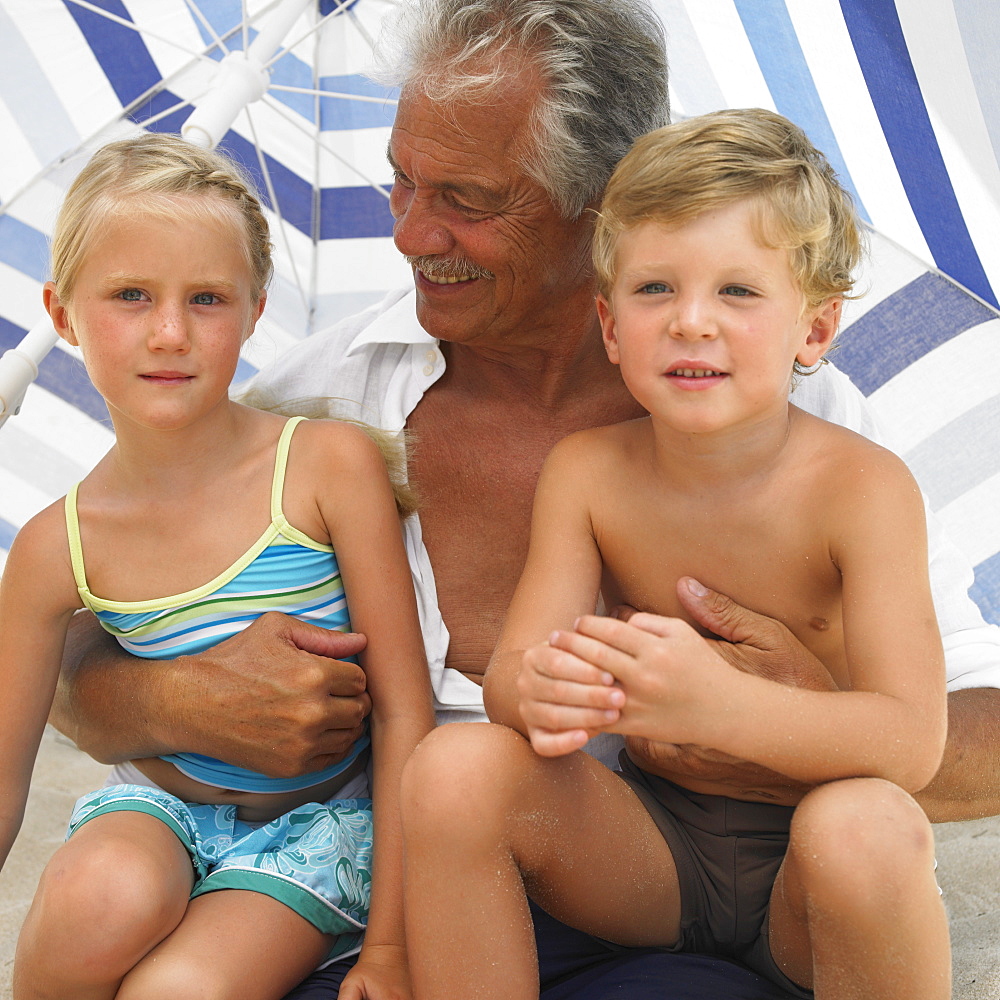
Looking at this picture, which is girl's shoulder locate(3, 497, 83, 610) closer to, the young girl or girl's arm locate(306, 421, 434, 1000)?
the young girl

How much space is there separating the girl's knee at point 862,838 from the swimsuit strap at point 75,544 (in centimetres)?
135

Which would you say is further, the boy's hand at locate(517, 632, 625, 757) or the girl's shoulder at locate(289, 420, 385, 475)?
the girl's shoulder at locate(289, 420, 385, 475)

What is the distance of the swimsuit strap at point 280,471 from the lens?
2.12 m

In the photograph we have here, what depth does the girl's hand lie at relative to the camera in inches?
68.5

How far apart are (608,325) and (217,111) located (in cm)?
160

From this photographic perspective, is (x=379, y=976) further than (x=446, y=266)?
No

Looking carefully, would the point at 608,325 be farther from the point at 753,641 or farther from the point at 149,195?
the point at 149,195

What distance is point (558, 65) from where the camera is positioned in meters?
2.23

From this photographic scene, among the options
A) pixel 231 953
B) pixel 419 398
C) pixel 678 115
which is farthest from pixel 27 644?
pixel 678 115

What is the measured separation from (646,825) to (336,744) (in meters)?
0.61

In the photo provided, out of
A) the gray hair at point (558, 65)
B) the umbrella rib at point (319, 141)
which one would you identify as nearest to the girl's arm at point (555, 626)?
the gray hair at point (558, 65)

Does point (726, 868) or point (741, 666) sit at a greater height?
point (741, 666)

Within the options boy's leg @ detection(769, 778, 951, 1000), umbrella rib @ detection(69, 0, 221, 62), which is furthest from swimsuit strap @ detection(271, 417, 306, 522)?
umbrella rib @ detection(69, 0, 221, 62)

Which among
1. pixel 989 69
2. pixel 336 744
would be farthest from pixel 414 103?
pixel 336 744
